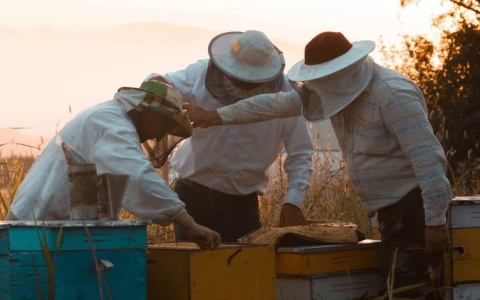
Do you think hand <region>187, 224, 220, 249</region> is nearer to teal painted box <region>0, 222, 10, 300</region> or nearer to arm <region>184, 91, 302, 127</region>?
teal painted box <region>0, 222, 10, 300</region>

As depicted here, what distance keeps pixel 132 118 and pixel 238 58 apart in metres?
1.31

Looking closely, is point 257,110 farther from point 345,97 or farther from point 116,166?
point 116,166

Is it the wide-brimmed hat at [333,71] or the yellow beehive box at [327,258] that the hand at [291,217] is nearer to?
the yellow beehive box at [327,258]

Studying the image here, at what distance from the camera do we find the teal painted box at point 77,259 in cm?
338

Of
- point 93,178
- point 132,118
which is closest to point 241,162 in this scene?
point 132,118

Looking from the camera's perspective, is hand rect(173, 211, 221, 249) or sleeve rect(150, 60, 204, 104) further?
sleeve rect(150, 60, 204, 104)

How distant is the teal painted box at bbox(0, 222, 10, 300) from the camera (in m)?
3.19

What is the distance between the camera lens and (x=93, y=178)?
3664 millimetres

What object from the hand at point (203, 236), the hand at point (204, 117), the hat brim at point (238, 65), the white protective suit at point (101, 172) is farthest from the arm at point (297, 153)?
the white protective suit at point (101, 172)

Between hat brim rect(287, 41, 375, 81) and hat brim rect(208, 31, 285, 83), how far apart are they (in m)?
0.72

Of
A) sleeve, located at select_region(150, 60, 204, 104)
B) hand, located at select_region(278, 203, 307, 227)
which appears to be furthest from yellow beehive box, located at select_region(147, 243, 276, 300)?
sleeve, located at select_region(150, 60, 204, 104)

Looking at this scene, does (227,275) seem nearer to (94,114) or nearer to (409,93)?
(94,114)

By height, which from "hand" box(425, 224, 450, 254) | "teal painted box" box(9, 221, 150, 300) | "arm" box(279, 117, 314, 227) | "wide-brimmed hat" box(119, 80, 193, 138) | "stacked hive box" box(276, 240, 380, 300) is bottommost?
"stacked hive box" box(276, 240, 380, 300)

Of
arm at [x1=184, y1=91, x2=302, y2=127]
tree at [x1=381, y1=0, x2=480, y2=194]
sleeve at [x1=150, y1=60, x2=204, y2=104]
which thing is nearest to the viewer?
arm at [x1=184, y1=91, x2=302, y2=127]
